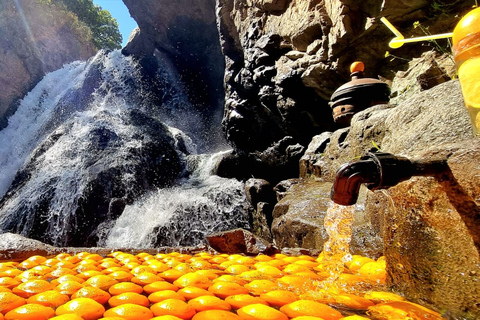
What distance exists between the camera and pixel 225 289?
122cm

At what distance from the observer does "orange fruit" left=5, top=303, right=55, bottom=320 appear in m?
0.92

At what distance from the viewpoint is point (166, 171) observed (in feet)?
37.8

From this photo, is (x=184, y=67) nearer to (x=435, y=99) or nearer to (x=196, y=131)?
(x=196, y=131)

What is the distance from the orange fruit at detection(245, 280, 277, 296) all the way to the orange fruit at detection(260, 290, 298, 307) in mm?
73

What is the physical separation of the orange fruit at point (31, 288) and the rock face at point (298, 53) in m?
6.95

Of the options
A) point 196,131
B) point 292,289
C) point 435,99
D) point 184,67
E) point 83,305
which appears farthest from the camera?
point 184,67

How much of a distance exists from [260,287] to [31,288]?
1088 mm

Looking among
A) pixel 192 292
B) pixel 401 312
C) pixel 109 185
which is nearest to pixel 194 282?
pixel 192 292

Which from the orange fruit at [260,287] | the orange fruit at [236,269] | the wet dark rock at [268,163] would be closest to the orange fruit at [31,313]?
the orange fruit at [260,287]

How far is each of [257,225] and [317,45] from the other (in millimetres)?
5559

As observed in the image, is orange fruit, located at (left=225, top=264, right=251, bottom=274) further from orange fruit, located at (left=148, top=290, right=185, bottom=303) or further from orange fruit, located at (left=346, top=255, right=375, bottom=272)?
orange fruit, located at (left=346, top=255, right=375, bottom=272)

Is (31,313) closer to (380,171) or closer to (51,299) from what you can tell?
(51,299)

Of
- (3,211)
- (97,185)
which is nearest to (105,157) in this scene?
(97,185)

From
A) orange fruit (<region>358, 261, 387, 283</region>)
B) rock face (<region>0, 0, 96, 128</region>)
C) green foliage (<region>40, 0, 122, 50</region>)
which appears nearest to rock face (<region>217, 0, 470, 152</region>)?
orange fruit (<region>358, 261, 387, 283</region>)
